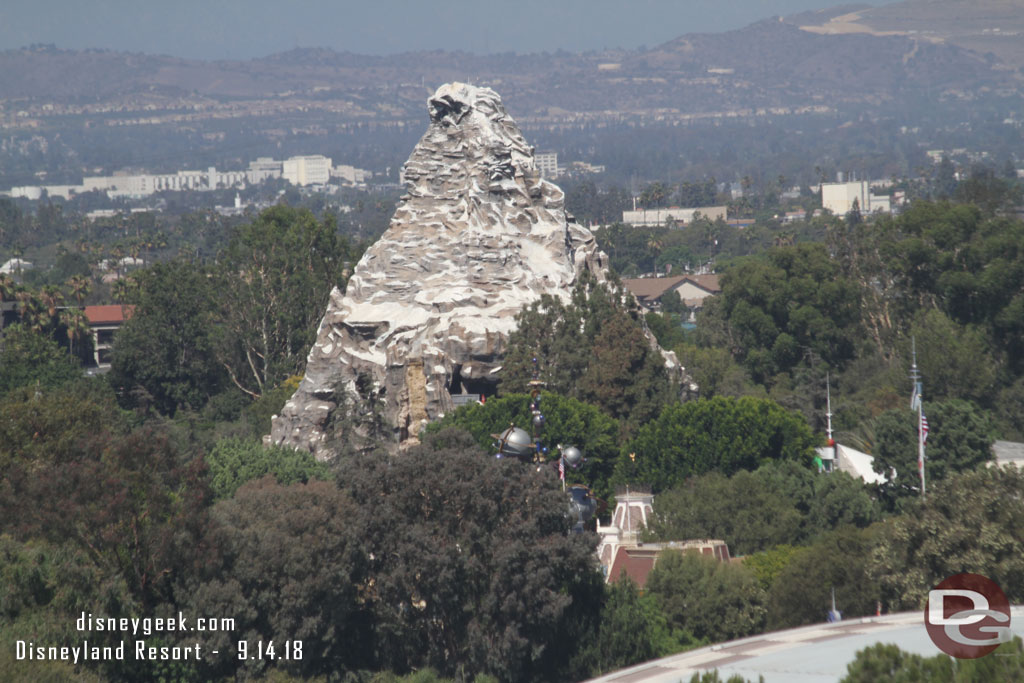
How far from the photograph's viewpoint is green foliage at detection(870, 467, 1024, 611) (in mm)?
27031

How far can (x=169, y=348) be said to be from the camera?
62375 millimetres

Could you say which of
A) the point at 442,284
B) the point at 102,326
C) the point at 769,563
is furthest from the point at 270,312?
the point at 769,563

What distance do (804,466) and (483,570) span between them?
1486 centimetres

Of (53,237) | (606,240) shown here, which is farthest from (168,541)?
(53,237)

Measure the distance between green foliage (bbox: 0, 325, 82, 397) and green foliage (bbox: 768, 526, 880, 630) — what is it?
3028cm

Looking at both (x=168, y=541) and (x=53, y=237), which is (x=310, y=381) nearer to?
(x=168, y=541)

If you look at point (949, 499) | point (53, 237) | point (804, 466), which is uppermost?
point (949, 499)

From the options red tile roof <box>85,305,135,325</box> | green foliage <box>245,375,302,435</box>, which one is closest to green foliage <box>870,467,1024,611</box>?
green foliage <box>245,375,302,435</box>

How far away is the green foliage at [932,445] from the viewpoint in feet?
129

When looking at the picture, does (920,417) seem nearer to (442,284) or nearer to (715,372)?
(442,284)

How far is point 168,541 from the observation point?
2511cm

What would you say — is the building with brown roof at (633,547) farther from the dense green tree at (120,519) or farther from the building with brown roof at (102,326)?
the building with brown roof at (102,326)

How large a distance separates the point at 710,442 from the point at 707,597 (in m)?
11.0

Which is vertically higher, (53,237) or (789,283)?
(789,283)
